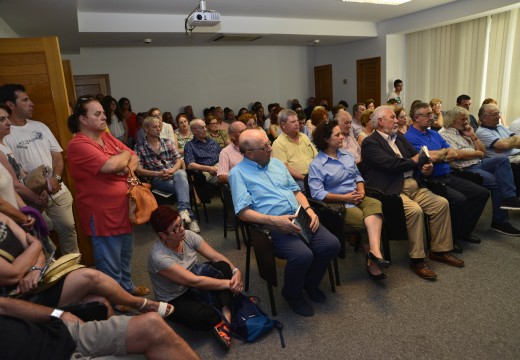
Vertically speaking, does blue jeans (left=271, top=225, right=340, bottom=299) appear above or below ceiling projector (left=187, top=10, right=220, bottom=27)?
below

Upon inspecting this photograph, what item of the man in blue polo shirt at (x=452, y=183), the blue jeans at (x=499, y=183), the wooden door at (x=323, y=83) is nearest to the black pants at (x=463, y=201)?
the man in blue polo shirt at (x=452, y=183)

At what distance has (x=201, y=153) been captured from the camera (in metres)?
4.20

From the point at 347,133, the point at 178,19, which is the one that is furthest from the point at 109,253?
the point at 178,19

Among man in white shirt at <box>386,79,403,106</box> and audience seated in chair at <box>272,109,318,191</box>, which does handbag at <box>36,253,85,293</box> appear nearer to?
audience seated in chair at <box>272,109,318,191</box>

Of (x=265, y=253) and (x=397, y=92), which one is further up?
(x=397, y=92)

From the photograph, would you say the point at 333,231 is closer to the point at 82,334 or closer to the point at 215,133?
the point at 82,334

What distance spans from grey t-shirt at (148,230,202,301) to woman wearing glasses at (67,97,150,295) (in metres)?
0.36

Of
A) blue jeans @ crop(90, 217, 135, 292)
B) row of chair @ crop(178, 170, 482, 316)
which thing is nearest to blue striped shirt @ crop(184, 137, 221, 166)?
row of chair @ crop(178, 170, 482, 316)

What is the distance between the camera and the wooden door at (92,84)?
7.79 m

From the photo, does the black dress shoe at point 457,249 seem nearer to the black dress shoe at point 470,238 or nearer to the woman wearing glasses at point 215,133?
the black dress shoe at point 470,238

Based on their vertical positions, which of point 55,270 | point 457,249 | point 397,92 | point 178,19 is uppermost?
point 178,19

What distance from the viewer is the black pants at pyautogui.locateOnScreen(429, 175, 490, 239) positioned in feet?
9.93

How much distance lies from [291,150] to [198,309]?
1810mm

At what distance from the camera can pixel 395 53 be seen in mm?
Result: 7766
